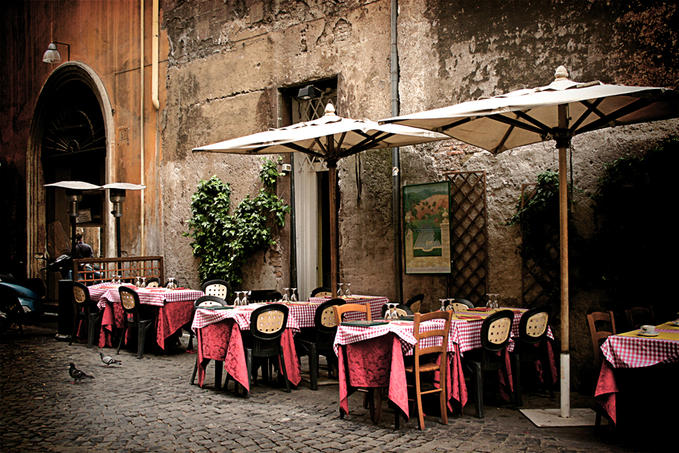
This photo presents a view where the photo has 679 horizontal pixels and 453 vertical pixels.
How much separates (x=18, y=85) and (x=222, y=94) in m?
8.59

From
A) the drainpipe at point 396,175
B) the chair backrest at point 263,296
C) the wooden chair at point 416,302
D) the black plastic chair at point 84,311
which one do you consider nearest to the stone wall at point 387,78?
the drainpipe at point 396,175

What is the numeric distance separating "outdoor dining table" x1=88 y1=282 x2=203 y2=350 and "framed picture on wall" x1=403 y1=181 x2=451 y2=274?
320 centimetres

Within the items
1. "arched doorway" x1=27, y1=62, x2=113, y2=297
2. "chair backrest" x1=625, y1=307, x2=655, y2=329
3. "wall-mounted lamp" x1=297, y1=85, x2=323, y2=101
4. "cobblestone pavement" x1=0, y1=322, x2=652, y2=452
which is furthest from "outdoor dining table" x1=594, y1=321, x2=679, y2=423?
"arched doorway" x1=27, y1=62, x2=113, y2=297

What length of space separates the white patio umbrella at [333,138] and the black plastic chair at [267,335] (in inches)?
36.2

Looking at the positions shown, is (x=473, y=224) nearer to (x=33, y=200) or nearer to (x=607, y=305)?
(x=607, y=305)

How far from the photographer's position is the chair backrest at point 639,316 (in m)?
5.80

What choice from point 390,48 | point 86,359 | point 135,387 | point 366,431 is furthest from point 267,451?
point 390,48

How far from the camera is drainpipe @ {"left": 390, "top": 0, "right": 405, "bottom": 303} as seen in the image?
841 cm

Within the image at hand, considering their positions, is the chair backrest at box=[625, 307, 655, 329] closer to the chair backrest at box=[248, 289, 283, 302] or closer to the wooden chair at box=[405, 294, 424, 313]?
the wooden chair at box=[405, 294, 424, 313]

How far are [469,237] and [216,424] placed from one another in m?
4.13

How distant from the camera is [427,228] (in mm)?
8062

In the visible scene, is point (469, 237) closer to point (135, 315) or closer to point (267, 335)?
point (267, 335)

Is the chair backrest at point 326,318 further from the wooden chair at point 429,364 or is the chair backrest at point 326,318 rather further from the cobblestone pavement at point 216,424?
the wooden chair at point 429,364

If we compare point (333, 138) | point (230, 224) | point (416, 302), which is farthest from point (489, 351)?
point (230, 224)
